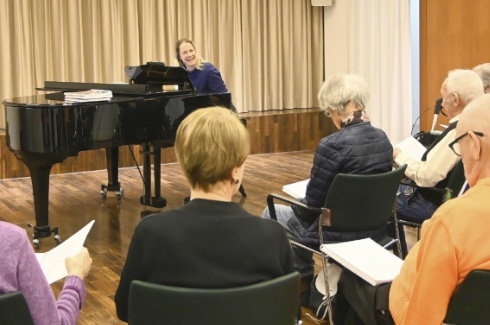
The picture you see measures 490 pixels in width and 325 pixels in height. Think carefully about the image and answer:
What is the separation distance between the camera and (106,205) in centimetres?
627

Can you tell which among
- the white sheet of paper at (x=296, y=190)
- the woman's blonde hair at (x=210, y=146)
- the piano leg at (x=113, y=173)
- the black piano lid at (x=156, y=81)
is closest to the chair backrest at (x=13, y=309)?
the woman's blonde hair at (x=210, y=146)

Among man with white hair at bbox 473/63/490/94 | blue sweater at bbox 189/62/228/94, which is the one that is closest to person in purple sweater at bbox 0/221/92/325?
man with white hair at bbox 473/63/490/94

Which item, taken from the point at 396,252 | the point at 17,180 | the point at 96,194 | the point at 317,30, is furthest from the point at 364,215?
the point at 317,30

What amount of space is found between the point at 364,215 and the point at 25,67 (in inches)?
221

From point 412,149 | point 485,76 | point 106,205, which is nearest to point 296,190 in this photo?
point 412,149

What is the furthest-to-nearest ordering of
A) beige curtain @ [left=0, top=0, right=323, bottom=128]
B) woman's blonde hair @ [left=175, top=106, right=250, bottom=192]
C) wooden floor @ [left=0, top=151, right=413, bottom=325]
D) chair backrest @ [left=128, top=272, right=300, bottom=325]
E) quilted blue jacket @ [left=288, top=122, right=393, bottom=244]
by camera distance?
beige curtain @ [left=0, top=0, right=323, bottom=128]
wooden floor @ [left=0, top=151, right=413, bottom=325]
quilted blue jacket @ [left=288, top=122, right=393, bottom=244]
woman's blonde hair @ [left=175, top=106, right=250, bottom=192]
chair backrest @ [left=128, top=272, right=300, bottom=325]

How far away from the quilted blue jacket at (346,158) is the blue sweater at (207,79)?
3.11m

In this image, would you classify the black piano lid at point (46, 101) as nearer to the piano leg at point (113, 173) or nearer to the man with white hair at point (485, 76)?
the piano leg at point (113, 173)

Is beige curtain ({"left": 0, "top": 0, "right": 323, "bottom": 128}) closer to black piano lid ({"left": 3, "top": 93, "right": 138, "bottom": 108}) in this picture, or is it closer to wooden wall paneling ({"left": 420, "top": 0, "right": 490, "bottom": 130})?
wooden wall paneling ({"left": 420, "top": 0, "right": 490, "bottom": 130})

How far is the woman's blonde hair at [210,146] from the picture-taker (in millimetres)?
1957

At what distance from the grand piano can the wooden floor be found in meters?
0.33

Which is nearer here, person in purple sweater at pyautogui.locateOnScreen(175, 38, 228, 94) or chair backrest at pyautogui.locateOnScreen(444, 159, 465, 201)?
chair backrest at pyautogui.locateOnScreen(444, 159, 465, 201)

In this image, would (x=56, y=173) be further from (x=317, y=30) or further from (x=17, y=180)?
(x=317, y=30)

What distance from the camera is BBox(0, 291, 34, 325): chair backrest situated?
5.42ft
